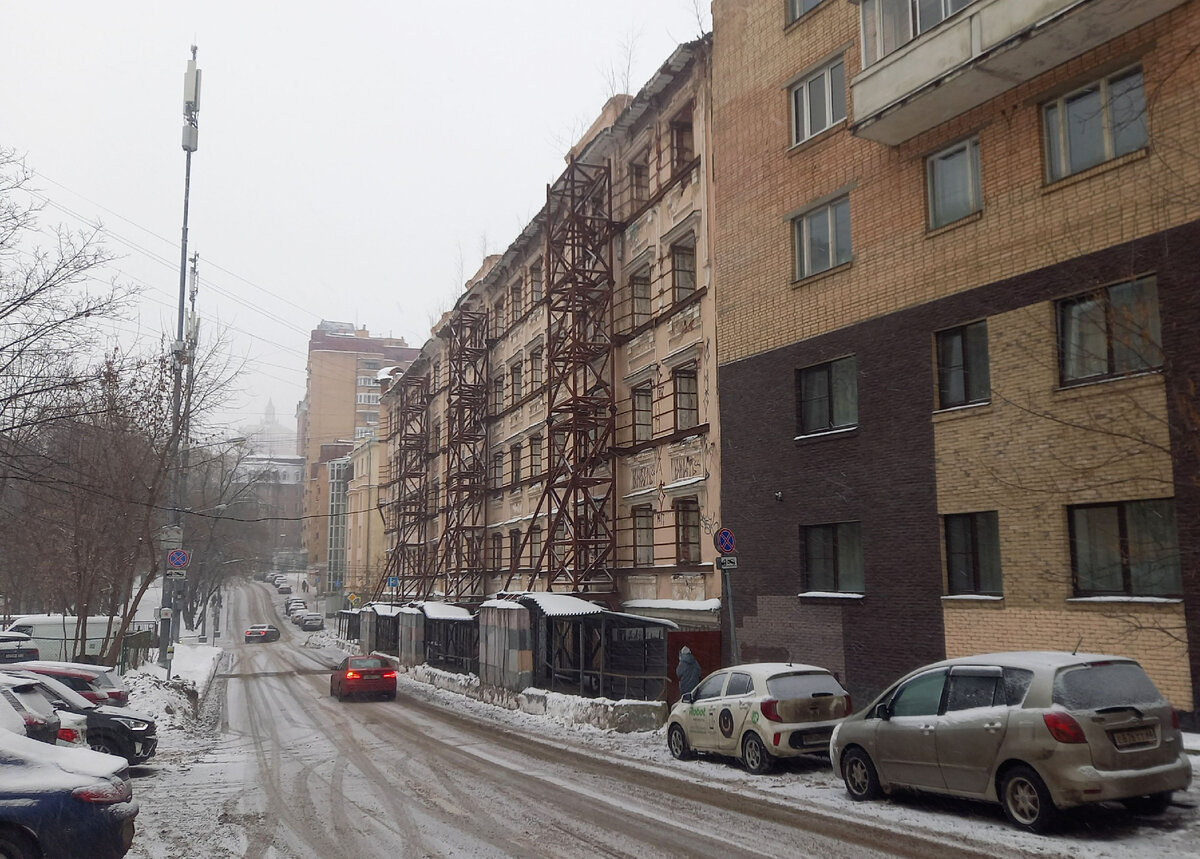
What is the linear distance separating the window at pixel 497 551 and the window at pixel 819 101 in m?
23.7

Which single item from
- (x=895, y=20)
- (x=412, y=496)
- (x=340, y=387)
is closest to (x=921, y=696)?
(x=895, y=20)

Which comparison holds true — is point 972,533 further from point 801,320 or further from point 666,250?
point 666,250

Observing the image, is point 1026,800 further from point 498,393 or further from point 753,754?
point 498,393

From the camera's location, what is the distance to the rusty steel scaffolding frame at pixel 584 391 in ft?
92.0

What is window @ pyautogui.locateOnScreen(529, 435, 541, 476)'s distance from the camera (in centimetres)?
3634

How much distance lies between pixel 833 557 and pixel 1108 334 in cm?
705

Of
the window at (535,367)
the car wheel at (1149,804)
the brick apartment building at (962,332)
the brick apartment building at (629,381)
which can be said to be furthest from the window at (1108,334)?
the window at (535,367)

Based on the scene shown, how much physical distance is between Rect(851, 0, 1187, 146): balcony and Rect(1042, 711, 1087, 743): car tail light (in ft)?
33.5

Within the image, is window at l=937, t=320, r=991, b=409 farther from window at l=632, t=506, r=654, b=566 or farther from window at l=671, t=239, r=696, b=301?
window at l=632, t=506, r=654, b=566

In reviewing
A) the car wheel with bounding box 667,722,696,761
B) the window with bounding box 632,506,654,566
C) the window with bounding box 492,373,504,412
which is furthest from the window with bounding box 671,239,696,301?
the window with bounding box 492,373,504,412

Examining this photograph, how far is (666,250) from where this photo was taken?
26.3m

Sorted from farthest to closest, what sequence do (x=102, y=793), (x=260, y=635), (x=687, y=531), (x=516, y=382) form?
(x=260, y=635) < (x=516, y=382) < (x=687, y=531) < (x=102, y=793)

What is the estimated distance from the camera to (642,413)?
28000 mm

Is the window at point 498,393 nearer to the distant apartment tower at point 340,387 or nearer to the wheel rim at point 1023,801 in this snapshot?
the wheel rim at point 1023,801
